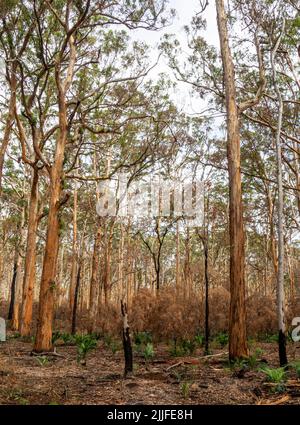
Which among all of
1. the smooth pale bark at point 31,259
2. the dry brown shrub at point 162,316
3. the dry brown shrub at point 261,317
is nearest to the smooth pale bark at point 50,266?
the dry brown shrub at point 162,316

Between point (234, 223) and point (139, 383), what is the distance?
3.76 m

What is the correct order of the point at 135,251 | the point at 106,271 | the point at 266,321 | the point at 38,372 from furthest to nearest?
the point at 135,251, the point at 106,271, the point at 266,321, the point at 38,372

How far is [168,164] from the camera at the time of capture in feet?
65.0

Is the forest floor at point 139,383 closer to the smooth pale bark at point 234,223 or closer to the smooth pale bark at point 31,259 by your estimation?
the smooth pale bark at point 234,223

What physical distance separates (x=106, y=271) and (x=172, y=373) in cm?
1113

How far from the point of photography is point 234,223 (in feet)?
27.0

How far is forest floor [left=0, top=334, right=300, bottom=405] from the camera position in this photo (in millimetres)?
4996

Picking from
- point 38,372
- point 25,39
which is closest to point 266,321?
point 38,372

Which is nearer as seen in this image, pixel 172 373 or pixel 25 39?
pixel 172 373

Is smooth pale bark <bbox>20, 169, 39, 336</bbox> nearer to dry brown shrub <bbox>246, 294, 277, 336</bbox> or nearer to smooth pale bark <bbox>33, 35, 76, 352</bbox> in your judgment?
smooth pale bark <bbox>33, 35, 76, 352</bbox>

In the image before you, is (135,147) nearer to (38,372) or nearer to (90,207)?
(90,207)

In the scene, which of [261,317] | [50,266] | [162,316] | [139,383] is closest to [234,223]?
[139,383]

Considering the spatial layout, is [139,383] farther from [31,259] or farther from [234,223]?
[31,259]

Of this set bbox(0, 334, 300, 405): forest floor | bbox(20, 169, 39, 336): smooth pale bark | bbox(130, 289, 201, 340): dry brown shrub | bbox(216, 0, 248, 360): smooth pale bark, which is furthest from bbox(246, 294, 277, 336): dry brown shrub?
bbox(20, 169, 39, 336): smooth pale bark
